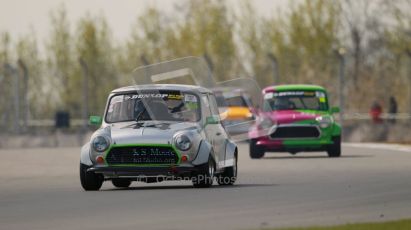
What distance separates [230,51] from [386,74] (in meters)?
11.3

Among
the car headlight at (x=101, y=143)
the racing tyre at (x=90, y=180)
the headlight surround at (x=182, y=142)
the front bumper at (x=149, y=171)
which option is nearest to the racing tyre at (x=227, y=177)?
the front bumper at (x=149, y=171)

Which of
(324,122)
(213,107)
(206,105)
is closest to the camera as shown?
(206,105)

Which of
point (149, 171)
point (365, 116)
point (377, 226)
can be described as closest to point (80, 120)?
point (365, 116)

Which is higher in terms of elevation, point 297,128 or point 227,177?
point 227,177

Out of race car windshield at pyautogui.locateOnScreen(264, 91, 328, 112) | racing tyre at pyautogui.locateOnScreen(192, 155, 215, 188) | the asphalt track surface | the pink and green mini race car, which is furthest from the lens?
race car windshield at pyautogui.locateOnScreen(264, 91, 328, 112)

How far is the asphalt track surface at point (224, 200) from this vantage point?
15.6 m

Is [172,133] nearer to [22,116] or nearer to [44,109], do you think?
[22,116]

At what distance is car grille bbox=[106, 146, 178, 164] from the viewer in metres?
20.8

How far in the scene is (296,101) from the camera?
34875 millimetres

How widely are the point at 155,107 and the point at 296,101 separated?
1315 cm

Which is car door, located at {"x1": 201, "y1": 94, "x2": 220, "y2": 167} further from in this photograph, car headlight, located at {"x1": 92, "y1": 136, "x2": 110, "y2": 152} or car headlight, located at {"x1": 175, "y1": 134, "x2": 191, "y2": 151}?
car headlight, located at {"x1": 92, "y1": 136, "x2": 110, "y2": 152}

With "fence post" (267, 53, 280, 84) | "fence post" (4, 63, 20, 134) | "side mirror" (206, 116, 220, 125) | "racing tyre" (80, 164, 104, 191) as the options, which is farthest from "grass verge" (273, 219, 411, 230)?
"fence post" (4, 63, 20, 134)

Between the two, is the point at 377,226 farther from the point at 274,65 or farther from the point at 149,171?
the point at 274,65

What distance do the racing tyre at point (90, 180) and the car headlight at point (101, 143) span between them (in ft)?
1.17
